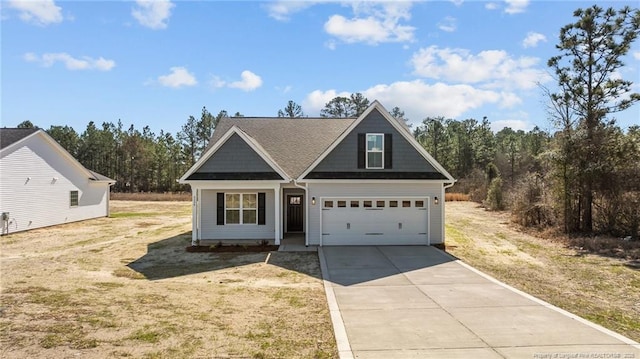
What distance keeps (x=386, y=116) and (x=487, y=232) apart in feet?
30.0

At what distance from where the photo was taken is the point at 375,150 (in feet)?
52.0

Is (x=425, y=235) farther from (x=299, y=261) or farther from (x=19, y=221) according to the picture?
(x=19, y=221)

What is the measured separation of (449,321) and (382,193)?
881 centimetres

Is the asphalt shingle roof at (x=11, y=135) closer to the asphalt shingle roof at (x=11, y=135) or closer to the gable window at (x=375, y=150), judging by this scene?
the asphalt shingle roof at (x=11, y=135)

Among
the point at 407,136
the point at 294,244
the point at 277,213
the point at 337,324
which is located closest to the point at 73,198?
the point at 277,213

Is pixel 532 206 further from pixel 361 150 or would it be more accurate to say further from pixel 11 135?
pixel 11 135

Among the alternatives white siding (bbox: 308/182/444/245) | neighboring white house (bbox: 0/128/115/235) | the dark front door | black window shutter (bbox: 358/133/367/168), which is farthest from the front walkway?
neighboring white house (bbox: 0/128/115/235)

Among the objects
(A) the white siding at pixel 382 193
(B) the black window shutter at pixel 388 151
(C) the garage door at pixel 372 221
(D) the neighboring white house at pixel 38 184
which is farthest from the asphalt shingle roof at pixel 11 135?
(B) the black window shutter at pixel 388 151

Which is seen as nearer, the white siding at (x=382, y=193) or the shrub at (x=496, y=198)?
the white siding at (x=382, y=193)

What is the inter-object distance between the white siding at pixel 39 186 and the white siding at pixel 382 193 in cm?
1557

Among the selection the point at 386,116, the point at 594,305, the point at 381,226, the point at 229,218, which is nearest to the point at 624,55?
the point at 386,116

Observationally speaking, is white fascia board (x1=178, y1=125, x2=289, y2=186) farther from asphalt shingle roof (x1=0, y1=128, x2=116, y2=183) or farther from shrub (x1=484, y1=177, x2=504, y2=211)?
shrub (x1=484, y1=177, x2=504, y2=211)

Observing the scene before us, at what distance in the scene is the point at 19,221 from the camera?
19.8 meters

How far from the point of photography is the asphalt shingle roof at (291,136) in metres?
18.2
